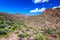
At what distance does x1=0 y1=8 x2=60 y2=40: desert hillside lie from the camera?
17.9m

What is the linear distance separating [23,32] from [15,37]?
168cm

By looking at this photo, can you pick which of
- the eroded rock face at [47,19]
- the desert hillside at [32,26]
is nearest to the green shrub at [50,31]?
the desert hillside at [32,26]

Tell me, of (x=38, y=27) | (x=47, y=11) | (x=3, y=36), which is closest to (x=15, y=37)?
(x=3, y=36)

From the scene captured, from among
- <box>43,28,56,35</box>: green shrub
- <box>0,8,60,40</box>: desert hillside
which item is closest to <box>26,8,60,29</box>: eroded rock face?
<box>0,8,60,40</box>: desert hillside

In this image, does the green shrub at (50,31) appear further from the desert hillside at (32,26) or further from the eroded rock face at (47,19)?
the eroded rock face at (47,19)

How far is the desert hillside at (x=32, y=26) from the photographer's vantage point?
58.9 feet

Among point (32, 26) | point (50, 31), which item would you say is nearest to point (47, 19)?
point (32, 26)

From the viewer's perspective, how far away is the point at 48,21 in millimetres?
23734

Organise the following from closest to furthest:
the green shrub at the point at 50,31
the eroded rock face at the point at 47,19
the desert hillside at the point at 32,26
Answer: the desert hillside at the point at 32,26 → the green shrub at the point at 50,31 → the eroded rock face at the point at 47,19

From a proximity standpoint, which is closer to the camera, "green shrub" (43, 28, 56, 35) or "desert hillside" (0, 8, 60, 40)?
"desert hillside" (0, 8, 60, 40)

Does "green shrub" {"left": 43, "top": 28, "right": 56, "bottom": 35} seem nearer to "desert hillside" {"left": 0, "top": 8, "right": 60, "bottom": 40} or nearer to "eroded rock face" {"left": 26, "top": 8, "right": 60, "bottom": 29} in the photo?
"desert hillside" {"left": 0, "top": 8, "right": 60, "bottom": 40}

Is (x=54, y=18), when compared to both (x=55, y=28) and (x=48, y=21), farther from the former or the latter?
(x=55, y=28)

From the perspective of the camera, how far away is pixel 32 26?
2197 centimetres

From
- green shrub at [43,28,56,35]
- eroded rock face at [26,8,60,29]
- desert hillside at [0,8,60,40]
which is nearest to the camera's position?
desert hillside at [0,8,60,40]
